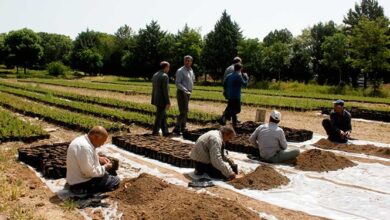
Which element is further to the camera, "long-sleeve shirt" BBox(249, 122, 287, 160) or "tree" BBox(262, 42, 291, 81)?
"tree" BBox(262, 42, 291, 81)

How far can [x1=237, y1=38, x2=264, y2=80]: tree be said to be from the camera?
1879 inches

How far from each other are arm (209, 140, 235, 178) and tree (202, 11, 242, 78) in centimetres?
4368

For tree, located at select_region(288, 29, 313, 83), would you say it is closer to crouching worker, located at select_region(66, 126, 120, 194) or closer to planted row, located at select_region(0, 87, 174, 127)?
planted row, located at select_region(0, 87, 174, 127)

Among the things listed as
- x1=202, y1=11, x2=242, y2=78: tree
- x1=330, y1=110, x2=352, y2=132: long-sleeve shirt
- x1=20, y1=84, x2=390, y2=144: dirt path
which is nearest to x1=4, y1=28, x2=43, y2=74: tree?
x1=202, y1=11, x2=242, y2=78: tree

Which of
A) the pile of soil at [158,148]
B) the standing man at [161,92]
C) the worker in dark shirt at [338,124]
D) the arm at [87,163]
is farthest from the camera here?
the standing man at [161,92]

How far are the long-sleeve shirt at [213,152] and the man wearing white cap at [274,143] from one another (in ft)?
5.10

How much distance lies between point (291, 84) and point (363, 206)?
3533cm

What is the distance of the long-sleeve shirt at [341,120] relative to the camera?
11.1 m

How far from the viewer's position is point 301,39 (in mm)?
51562

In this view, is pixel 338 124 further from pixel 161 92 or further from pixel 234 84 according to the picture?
pixel 161 92

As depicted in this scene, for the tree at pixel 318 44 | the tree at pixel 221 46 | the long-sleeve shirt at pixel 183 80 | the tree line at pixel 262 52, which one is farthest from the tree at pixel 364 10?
the long-sleeve shirt at pixel 183 80

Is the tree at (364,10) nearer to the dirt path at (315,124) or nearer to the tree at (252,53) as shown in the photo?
the tree at (252,53)

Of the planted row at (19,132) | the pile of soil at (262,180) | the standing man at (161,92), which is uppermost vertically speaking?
the standing man at (161,92)

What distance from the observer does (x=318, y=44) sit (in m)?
50.1
